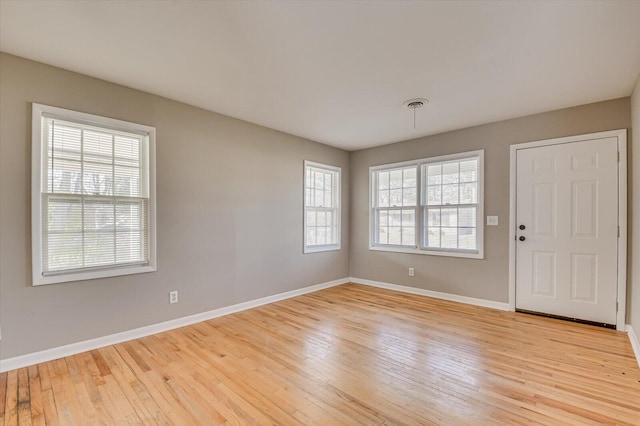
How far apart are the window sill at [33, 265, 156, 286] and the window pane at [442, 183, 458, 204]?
3983mm

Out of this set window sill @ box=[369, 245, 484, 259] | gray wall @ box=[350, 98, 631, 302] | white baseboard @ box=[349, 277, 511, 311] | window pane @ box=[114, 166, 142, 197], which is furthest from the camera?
window sill @ box=[369, 245, 484, 259]

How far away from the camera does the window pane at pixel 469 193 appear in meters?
4.18

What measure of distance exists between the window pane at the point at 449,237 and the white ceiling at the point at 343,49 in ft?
5.86

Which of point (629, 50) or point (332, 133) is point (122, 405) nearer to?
point (332, 133)

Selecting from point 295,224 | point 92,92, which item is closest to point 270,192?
point 295,224

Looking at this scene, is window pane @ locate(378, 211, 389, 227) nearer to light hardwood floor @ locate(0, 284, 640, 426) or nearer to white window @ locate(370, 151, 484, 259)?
white window @ locate(370, 151, 484, 259)

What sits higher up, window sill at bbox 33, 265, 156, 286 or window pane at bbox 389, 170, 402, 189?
window pane at bbox 389, 170, 402, 189

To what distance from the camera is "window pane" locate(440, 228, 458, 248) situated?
14.3 feet

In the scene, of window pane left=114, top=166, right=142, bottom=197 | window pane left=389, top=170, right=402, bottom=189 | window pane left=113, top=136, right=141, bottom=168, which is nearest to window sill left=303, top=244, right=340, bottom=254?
window pane left=389, top=170, right=402, bottom=189

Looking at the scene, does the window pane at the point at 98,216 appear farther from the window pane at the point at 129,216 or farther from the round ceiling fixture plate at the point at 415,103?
the round ceiling fixture plate at the point at 415,103

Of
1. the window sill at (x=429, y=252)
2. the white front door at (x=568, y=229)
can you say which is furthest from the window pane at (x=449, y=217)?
the white front door at (x=568, y=229)

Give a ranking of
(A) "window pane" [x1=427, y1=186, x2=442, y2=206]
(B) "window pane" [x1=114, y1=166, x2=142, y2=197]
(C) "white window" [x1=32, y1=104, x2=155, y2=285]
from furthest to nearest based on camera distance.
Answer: (A) "window pane" [x1=427, y1=186, x2=442, y2=206], (B) "window pane" [x1=114, y1=166, x2=142, y2=197], (C) "white window" [x1=32, y1=104, x2=155, y2=285]

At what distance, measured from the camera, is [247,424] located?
5.65 feet

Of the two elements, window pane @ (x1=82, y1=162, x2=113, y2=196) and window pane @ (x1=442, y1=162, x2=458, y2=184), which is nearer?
window pane @ (x1=82, y1=162, x2=113, y2=196)
